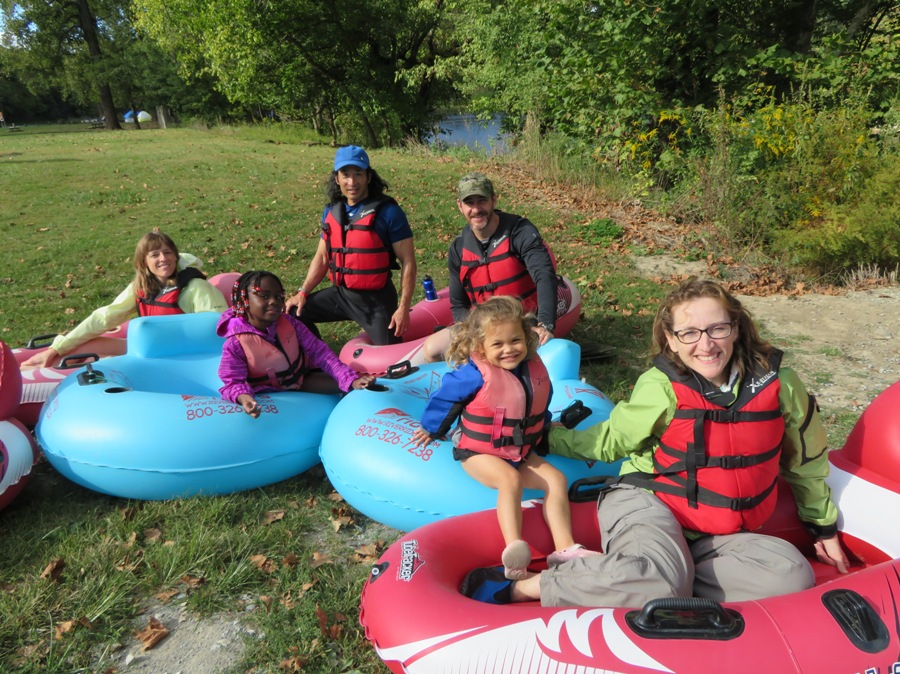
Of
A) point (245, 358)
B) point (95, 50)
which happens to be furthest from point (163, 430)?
point (95, 50)

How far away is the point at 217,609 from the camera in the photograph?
8.89 ft

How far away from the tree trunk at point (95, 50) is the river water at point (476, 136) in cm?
2017

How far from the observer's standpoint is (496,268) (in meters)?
4.27

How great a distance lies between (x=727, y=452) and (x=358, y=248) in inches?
123

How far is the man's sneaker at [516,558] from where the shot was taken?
227cm

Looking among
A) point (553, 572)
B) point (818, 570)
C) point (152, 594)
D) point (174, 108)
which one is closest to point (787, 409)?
point (818, 570)

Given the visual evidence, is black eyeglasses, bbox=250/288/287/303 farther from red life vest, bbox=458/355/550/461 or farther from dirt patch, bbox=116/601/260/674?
dirt patch, bbox=116/601/260/674

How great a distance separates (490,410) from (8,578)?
2381 millimetres

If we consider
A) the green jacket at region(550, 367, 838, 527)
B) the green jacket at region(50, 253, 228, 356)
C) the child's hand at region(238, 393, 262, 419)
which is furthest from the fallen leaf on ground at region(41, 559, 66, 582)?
the green jacket at region(550, 367, 838, 527)

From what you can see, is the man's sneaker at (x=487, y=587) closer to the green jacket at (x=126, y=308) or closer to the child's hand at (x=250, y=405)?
the child's hand at (x=250, y=405)

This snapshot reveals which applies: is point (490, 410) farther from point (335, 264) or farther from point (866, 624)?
point (335, 264)

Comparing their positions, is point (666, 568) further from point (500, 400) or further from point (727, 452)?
point (500, 400)

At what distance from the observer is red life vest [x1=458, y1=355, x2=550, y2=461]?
276cm

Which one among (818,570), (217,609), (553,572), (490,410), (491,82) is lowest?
Result: (217,609)
